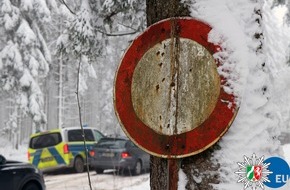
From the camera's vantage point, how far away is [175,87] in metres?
1.87

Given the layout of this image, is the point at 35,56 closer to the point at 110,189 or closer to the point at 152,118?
the point at 110,189

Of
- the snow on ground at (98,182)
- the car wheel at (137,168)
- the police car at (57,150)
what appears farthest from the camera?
the police car at (57,150)

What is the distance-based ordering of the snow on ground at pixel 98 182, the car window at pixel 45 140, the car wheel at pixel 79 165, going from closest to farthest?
the snow on ground at pixel 98 182 < the car window at pixel 45 140 < the car wheel at pixel 79 165

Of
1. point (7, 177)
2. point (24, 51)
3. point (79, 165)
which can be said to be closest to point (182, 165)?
point (7, 177)

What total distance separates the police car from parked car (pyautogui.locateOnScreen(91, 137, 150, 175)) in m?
0.45

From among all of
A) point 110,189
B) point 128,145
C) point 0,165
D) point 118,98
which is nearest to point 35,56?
point 128,145

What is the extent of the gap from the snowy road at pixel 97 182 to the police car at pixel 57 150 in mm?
434

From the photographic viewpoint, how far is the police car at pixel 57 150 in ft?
55.7

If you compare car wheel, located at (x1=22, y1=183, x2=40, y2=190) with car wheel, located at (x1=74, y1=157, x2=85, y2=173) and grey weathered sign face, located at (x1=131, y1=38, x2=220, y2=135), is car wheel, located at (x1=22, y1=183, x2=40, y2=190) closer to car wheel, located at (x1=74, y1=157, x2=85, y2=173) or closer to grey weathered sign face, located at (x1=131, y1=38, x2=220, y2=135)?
car wheel, located at (x1=74, y1=157, x2=85, y2=173)

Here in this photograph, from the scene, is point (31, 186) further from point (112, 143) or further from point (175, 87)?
point (175, 87)

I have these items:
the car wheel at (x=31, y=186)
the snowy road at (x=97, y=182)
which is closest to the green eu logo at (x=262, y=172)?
the car wheel at (x=31, y=186)

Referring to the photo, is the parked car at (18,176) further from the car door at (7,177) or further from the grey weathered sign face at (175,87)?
the grey weathered sign face at (175,87)

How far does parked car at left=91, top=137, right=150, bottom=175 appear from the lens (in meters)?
16.3

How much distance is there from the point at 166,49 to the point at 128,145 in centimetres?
1479
